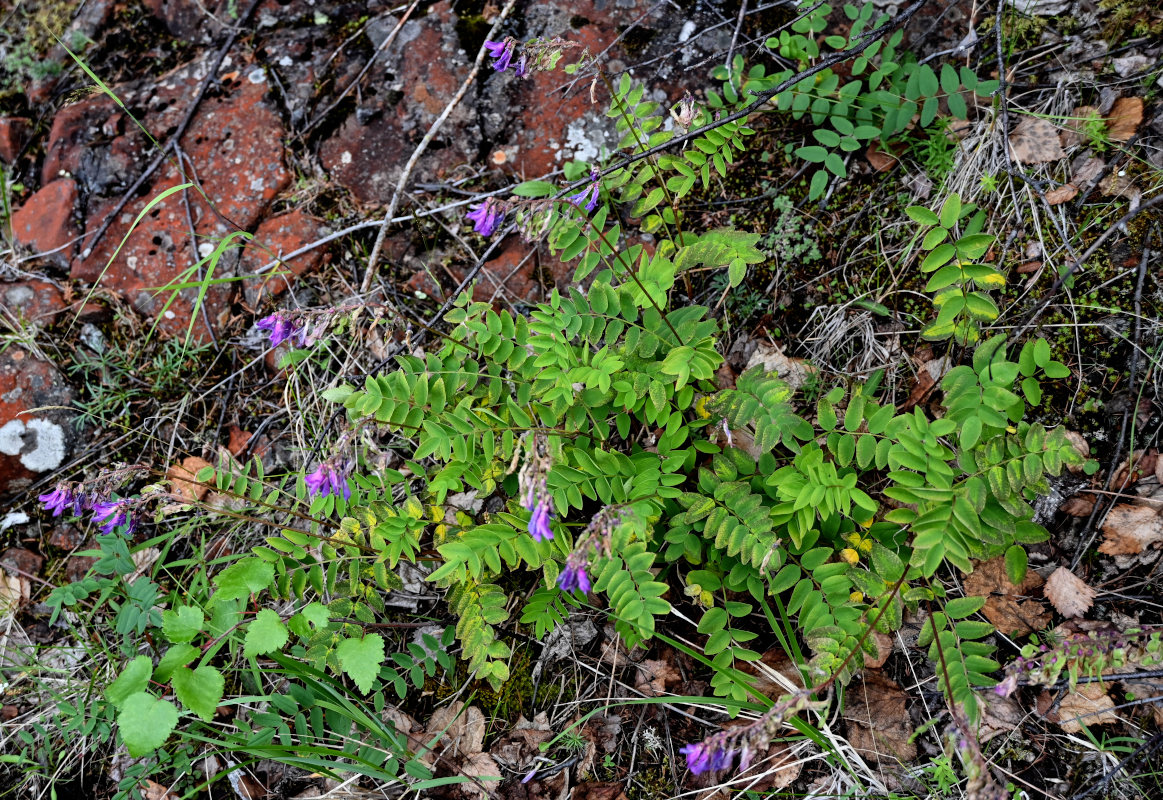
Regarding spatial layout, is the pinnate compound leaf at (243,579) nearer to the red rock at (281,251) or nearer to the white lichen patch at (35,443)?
the red rock at (281,251)

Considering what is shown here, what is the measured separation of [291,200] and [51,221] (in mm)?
1364

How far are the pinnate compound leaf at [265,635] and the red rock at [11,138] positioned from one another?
11.7ft

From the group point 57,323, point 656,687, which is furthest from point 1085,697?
point 57,323

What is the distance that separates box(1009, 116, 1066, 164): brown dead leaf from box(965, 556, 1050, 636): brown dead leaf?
1.65 metres

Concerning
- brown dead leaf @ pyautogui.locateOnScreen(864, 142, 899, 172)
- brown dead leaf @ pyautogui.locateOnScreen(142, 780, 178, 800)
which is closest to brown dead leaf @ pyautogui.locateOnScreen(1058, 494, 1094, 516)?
brown dead leaf @ pyautogui.locateOnScreen(864, 142, 899, 172)

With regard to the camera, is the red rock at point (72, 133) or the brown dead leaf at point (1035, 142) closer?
the brown dead leaf at point (1035, 142)

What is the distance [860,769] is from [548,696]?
1.18 meters

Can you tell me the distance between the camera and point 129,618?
2.83 m

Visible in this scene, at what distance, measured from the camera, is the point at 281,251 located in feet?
12.1

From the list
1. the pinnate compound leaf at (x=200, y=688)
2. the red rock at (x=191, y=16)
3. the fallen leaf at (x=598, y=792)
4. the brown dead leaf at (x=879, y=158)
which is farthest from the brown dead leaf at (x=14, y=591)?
the brown dead leaf at (x=879, y=158)

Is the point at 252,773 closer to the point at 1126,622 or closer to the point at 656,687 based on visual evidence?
the point at 656,687

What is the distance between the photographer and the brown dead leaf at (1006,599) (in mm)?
2664

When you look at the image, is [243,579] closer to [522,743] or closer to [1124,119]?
[522,743]

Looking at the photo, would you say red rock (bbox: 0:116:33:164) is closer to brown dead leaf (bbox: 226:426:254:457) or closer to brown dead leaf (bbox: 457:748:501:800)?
brown dead leaf (bbox: 226:426:254:457)
